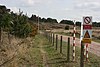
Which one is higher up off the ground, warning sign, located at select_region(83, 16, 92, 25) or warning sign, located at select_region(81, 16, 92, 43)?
warning sign, located at select_region(83, 16, 92, 25)

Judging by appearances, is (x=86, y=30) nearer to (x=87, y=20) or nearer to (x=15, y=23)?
(x=87, y=20)

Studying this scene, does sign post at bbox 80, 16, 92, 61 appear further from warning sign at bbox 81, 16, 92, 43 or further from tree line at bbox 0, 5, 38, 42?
tree line at bbox 0, 5, 38, 42

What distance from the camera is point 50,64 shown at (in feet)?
50.7

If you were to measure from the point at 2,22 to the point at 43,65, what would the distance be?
1682cm

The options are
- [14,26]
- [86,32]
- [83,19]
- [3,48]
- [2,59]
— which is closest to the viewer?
[86,32]

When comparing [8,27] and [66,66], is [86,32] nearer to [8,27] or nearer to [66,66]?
[66,66]

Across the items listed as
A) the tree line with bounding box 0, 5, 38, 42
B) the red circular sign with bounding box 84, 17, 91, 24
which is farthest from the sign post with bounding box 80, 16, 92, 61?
the tree line with bounding box 0, 5, 38, 42

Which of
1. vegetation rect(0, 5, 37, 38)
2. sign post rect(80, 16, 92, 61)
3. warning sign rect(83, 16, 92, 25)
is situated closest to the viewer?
sign post rect(80, 16, 92, 61)

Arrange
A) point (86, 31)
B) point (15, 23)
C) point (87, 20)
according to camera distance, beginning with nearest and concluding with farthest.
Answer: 1. point (86, 31)
2. point (87, 20)
3. point (15, 23)

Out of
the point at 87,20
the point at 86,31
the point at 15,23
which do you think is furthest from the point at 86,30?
the point at 15,23

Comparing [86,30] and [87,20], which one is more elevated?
[87,20]

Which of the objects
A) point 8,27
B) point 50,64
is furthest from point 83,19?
point 8,27

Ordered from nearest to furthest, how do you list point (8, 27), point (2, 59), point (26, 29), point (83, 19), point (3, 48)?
point (83, 19) < point (2, 59) < point (3, 48) < point (8, 27) < point (26, 29)

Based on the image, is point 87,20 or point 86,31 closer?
point 86,31
